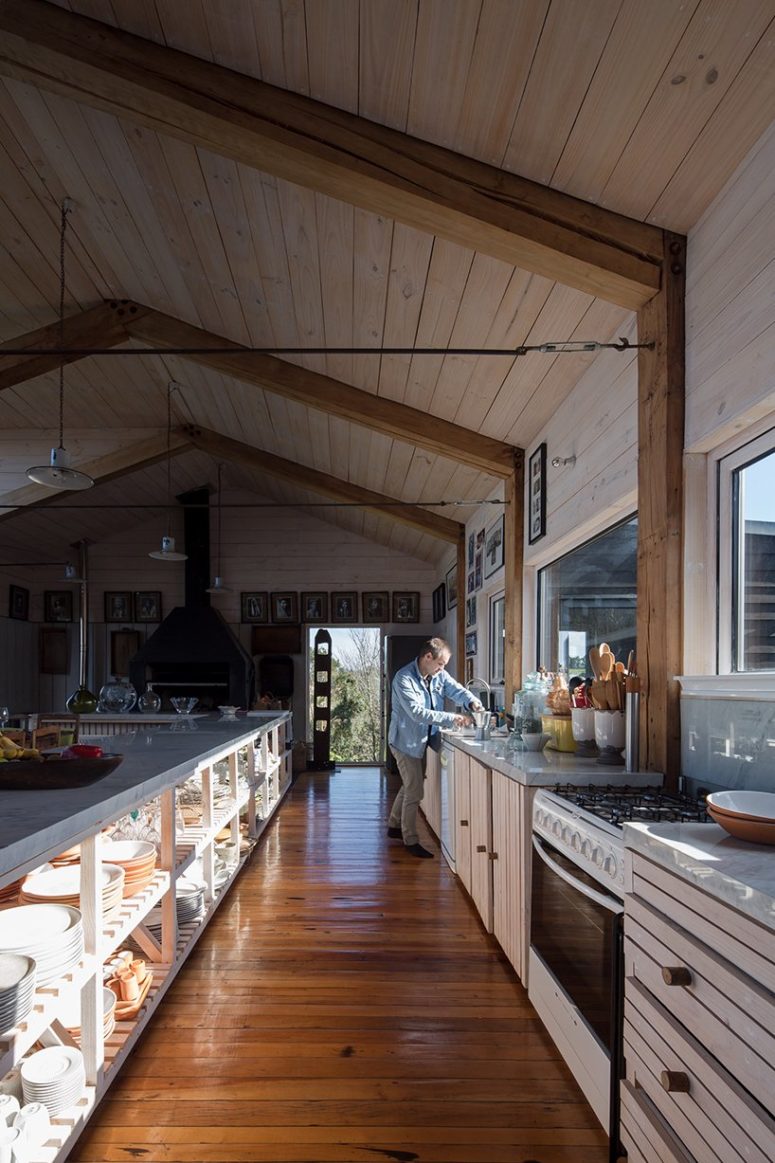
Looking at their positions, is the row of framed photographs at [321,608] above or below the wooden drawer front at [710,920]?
above

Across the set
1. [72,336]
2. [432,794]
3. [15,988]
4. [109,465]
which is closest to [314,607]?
[109,465]

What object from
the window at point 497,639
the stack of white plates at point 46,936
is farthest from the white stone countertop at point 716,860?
the window at point 497,639

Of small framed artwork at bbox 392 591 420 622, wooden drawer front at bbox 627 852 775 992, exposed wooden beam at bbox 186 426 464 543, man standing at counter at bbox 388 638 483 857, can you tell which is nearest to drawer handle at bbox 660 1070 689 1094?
wooden drawer front at bbox 627 852 775 992

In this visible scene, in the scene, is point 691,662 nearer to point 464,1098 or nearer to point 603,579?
point 603,579

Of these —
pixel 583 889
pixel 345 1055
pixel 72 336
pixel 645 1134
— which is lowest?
pixel 345 1055

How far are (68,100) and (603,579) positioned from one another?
125 inches

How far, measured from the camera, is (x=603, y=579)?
3.49m

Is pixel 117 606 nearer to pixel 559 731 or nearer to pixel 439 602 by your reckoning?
pixel 439 602

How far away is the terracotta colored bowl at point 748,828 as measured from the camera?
1.33m

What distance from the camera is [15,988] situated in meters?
1.40

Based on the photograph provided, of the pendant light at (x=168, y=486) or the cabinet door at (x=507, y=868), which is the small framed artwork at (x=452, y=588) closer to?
the pendant light at (x=168, y=486)

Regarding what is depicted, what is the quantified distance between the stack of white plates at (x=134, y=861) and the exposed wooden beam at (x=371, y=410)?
3.04 meters

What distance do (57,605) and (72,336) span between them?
5543 mm

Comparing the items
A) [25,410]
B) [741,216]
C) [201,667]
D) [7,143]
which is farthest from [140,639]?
[741,216]
